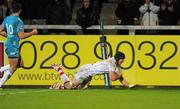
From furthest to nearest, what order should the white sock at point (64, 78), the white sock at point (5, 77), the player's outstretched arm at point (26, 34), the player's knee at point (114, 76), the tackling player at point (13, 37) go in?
the white sock at point (64, 78) → the player's knee at point (114, 76) → the white sock at point (5, 77) → the tackling player at point (13, 37) → the player's outstretched arm at point (26, 34)

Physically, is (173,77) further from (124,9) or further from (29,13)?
(29,13)

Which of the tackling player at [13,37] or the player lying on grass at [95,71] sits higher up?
the tackling player at [13,37]

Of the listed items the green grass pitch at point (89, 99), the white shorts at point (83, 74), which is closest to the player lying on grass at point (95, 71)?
the white shorts at point (83, 74)

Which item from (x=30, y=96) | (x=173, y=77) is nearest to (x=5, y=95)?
(x=30, y=96)

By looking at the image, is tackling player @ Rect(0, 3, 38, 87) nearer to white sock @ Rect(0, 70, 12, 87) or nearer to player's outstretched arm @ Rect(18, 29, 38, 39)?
white sock @ Rect(0, 70, 12, 87)

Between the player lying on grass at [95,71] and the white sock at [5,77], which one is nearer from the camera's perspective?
the white sock at [5,77]

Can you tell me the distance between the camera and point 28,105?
12.8 meters

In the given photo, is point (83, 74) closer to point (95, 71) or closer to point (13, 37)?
point (95, 71)

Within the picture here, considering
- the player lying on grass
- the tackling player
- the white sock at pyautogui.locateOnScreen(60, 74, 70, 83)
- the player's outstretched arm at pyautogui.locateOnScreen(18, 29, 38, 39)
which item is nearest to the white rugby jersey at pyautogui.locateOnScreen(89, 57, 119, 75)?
the player lying on grass

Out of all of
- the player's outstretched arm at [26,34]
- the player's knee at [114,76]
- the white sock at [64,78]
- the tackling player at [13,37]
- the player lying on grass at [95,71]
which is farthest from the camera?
the white sock at [64,78]

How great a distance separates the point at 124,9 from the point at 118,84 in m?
2.52

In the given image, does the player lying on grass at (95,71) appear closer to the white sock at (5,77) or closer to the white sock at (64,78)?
the white sock at (64,78)

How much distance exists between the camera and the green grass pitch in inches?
499

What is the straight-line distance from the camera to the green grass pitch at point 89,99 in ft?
41.6
